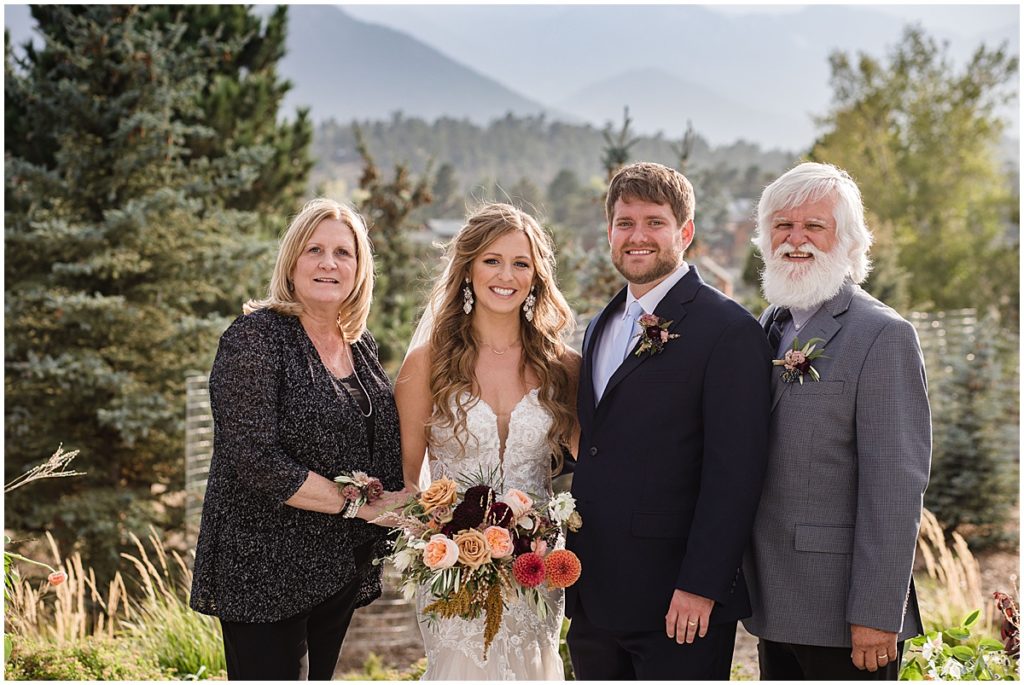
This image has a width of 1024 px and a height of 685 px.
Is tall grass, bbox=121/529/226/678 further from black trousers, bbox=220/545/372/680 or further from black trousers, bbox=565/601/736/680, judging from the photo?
black trousers, bbox=565/601/736/680

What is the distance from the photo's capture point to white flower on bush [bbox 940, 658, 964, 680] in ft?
13.0

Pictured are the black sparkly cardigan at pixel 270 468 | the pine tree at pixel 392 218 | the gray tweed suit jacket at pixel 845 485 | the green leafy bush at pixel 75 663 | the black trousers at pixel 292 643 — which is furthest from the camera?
the pine tree at pixel 392 218

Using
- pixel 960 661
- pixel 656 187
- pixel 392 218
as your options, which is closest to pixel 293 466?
pixel 656 187

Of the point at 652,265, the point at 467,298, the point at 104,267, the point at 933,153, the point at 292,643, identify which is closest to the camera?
the point at 652,265

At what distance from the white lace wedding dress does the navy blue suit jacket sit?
42cm

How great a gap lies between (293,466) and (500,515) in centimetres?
85

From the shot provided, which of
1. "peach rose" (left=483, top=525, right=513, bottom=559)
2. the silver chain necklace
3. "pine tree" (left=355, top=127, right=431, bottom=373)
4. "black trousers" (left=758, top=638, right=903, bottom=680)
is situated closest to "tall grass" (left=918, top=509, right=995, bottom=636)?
"black trousers" (left=758, top=638, right=903, bottom=680)

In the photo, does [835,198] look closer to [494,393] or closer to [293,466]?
[494,393]

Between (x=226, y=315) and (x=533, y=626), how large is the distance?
9100 mm

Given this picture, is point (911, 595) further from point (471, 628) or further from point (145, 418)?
point (145, 418)

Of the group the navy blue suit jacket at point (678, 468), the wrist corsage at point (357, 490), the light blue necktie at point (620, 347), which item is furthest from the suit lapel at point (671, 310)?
the wrist corsage at point (357, 490)

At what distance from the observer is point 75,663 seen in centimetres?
523

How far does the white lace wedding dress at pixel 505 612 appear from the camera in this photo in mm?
3793

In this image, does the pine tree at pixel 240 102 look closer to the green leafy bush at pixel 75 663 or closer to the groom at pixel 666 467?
the green leafy bush at pixel 75 663
